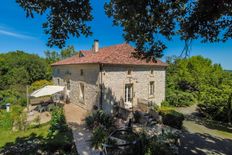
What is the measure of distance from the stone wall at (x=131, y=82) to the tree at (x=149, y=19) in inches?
308

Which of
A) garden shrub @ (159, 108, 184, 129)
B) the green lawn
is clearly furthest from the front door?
the green lawn

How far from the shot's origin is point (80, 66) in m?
18.0

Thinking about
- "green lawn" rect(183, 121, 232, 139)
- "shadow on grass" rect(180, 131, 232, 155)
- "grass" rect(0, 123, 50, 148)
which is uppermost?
"grass" rect(0, 123, 50, 148)

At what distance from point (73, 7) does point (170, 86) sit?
24954mm

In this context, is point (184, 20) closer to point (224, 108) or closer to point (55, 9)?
point (55, 9)

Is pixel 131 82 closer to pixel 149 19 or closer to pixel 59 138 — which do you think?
pixel 59 138

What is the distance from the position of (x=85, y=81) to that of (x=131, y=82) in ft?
16.1

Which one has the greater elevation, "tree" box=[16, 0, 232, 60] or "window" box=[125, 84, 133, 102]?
"tree" box=[16, 0, 232, 60]

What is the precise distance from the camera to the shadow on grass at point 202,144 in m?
9.79

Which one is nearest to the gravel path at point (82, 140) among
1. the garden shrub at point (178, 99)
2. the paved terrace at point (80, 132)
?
the paved terrace at point (80, 132)

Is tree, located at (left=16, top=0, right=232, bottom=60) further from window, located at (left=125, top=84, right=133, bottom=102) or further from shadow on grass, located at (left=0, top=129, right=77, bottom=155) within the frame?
window, located at (left=125, top=84, right=133, bottom=102)

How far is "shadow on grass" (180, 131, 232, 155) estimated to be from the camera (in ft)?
32.1

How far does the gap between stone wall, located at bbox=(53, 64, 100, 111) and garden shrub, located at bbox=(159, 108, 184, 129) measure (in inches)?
258

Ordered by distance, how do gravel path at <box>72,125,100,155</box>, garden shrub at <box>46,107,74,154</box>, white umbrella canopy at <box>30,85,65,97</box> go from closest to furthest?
garden shrub at <box>46,107,74,154</box>
gravel path at <box>72,125,100,155</box>
white umbrella canopy at <box>30,85,65,97</box>
